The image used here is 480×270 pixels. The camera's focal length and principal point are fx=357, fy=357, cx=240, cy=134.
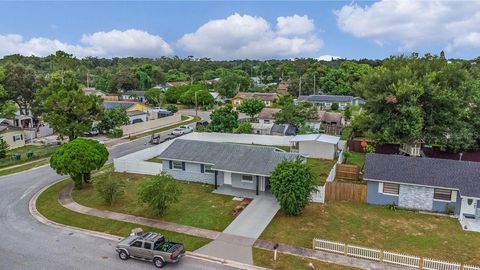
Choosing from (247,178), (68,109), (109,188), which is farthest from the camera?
(68,109)

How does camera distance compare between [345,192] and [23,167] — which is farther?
[23,167]

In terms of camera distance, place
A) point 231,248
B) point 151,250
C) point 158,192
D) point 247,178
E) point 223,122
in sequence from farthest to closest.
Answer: point 223,122 → point 247,178 → point 158,192 → point 231,248 → point 151,250

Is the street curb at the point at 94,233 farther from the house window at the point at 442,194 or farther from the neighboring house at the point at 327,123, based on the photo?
the neighboring house at the point at 327,123

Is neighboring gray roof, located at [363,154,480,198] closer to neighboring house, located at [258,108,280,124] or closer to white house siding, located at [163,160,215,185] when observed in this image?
white house siding, located at [163,160,215,185]

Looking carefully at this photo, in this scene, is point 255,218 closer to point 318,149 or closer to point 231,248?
point 231,248

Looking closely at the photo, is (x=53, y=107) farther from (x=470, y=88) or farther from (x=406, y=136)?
(x=470, y=88)

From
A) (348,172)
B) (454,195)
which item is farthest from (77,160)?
(454,195)

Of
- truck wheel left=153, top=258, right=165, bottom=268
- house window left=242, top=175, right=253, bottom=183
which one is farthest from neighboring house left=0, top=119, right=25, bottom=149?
truck wheel left=153, top=258, right=165, bottom=268
